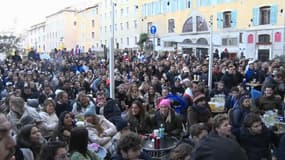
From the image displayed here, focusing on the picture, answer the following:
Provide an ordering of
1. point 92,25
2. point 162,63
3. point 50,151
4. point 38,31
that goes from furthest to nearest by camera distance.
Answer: point 38,31
point 92,25
point 162,63
point 50,151

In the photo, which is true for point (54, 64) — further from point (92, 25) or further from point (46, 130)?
point (92, 25)

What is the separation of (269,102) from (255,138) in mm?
2645

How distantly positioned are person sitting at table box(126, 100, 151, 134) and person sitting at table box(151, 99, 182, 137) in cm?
15

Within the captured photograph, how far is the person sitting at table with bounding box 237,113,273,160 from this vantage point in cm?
612

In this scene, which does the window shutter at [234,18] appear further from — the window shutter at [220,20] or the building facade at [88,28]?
the building facade at [88,28]

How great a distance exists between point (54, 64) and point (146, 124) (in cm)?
1572

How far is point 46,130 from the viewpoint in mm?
7418

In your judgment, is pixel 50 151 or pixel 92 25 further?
pixel 92 25

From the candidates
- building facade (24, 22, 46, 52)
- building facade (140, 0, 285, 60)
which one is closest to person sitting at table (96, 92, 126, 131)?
building facade (140, 0, 285, 60)

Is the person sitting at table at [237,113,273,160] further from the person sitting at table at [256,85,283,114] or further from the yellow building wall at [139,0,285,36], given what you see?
the yellow building wall at [139,0,285,36]

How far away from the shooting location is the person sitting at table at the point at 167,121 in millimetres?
7633

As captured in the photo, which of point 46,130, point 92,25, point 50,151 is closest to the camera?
point 50,151

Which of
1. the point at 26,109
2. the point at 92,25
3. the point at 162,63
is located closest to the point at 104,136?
the point at 26,109

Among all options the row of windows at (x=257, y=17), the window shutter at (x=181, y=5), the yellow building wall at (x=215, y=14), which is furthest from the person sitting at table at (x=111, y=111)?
the window shutter at (x=181, y=5)
